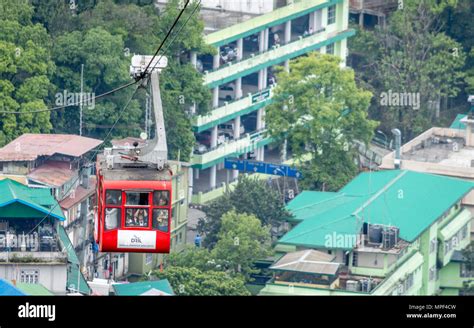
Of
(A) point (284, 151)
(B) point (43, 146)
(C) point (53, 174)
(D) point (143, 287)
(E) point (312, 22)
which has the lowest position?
(D) point (143, 287)

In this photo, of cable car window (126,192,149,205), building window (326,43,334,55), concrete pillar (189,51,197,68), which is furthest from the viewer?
building window (326,43,334,55)

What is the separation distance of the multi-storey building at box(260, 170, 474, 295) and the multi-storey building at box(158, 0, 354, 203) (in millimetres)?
4775

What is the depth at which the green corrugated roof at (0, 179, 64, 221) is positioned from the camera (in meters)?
41.6

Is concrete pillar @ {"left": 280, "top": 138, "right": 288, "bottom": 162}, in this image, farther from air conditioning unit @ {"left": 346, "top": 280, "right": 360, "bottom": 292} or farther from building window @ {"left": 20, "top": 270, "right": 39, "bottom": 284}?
building window @ {"left": 20, "top": 270, "right": 39, "bottom": 284}

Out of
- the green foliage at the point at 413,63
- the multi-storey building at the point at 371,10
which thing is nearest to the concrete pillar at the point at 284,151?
the green foliage at the point at 413,63

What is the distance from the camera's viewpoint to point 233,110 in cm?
5944

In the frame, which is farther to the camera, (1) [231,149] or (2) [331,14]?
(2) [331,14]

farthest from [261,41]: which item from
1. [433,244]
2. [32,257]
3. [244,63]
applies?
[32,257]

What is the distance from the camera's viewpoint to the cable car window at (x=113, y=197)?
A: 16.9 meters

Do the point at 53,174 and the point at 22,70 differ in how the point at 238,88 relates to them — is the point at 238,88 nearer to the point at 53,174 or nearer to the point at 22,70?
the point at 22,70

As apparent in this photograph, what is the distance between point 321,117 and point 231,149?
13.2ft

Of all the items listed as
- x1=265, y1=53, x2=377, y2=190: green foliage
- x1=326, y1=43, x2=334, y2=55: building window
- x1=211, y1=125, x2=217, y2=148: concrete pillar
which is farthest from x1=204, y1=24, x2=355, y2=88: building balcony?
x1=265, y1=53, x2=377, y2=190: green foliage

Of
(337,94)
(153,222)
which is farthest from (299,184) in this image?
(153,222)

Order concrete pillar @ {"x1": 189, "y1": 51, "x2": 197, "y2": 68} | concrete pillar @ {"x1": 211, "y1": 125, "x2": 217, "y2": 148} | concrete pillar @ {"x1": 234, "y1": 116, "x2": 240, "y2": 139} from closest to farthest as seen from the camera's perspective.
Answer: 1. concrete pillar @ {"x1": 189, "y1": 51, "x2": 197, "y2": 68}
2. concrete pillar @ {"x1": 211, "y1": 125, "x2": 217, "y2": 148}
3. concrete pillar @ {"x1": 234, "y1": 116, "x2": 240, "y2": 139}
